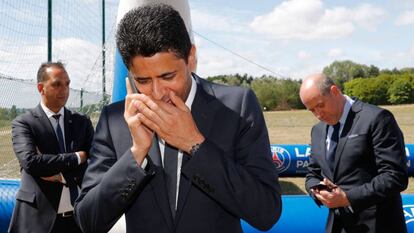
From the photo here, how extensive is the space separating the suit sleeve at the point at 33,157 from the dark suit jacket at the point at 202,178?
2.34 meters

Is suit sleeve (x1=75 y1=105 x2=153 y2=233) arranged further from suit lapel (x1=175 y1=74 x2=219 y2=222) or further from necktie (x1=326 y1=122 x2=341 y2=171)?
necktie (x1=326 y1=122 x2=341 y2=171)

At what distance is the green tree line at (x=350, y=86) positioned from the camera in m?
56.2

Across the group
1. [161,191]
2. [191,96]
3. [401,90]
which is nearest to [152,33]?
[191,96]

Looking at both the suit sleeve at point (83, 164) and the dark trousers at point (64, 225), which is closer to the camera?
the dark trousers at point (64, 225)

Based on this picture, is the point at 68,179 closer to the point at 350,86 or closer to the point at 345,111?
the point at 345,111

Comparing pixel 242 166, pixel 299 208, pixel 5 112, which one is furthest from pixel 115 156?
pixel 5 112

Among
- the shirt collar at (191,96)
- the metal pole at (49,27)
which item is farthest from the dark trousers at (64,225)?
the metal pole at (49,27)

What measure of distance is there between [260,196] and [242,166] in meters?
0.13

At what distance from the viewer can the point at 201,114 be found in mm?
1593

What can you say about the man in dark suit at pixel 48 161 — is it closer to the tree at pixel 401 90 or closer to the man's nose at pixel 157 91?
the man's nose at pixel 157 91

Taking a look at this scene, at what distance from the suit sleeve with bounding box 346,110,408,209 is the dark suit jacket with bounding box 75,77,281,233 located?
1.68 meters

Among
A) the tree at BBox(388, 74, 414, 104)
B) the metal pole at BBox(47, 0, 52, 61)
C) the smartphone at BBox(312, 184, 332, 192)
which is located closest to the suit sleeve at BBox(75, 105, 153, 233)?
the smartphone at BBox(312, 184, 332, 192)

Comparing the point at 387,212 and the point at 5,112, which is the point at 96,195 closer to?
the point at 387,212

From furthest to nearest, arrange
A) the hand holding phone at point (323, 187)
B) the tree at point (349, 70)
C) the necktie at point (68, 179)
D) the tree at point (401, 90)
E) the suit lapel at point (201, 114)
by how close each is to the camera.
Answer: the tree at point (349, 70) < the tree at point (401, 90) < the necktie at point (68, 179) < the hand holding phone at point (323, 187) < the suit lapel at point (201, 114)
